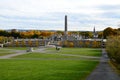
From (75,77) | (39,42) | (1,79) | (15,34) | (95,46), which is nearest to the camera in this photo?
(1,79)

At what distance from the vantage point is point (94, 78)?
21.9 m

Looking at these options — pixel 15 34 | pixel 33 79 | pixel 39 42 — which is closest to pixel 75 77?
pixel 33 79

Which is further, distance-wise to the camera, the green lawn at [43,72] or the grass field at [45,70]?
the grass field at [45,70]

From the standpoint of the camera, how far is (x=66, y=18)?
110 metres

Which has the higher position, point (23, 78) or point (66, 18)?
point (66, 18)

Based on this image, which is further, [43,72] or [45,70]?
[45,70]

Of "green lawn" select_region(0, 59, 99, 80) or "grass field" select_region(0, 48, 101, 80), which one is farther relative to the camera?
"grass field" select_region(0, 48, 101, 80)

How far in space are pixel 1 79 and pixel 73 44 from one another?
76.7 meters

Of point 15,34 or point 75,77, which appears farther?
point 15,34

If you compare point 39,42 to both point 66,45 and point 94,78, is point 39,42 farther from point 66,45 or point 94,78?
point 94,78

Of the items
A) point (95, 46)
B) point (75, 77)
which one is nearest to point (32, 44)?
point (95, 46)

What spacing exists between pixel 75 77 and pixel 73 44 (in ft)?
246

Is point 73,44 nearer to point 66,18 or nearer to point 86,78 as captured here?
point 66,18

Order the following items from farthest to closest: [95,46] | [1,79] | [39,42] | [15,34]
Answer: [15,34]
[39,42]
[95,46]
[1,79]
